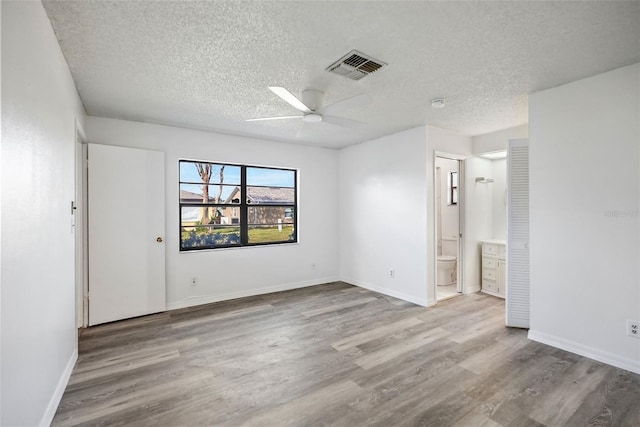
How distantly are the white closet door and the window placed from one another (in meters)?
3.25

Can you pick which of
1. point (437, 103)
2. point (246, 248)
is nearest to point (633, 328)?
point (437, 103)

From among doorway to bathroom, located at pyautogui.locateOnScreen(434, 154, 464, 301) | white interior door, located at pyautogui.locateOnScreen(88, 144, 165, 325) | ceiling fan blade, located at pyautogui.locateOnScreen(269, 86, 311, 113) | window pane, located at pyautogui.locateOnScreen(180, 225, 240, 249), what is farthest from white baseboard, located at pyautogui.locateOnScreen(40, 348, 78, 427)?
doorway to bathroom, located at pyautogui.locateOnScreen(434, 154, 464, 301)

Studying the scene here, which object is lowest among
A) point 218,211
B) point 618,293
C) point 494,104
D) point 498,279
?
point 498,279

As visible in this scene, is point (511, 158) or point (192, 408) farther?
point (511, 158)

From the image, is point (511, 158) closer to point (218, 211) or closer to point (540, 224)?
point (540, 224)

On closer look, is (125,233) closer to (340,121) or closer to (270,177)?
(270,177)

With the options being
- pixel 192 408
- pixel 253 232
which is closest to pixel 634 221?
pixel 192 408

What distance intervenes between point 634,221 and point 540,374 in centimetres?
146

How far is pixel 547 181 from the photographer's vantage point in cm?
301

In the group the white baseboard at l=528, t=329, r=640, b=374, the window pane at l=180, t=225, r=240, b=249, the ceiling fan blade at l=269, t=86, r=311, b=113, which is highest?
the ceiling fan blade at l=269, t=86, r=311, b=113

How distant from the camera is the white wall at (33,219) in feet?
4.38

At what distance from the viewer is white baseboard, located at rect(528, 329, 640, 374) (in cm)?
251

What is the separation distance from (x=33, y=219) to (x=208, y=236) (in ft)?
9.75

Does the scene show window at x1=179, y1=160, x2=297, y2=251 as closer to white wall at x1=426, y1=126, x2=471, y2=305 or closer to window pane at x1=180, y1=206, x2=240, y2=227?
window pane at x1=180, y1=206, x2=240, y2=227
